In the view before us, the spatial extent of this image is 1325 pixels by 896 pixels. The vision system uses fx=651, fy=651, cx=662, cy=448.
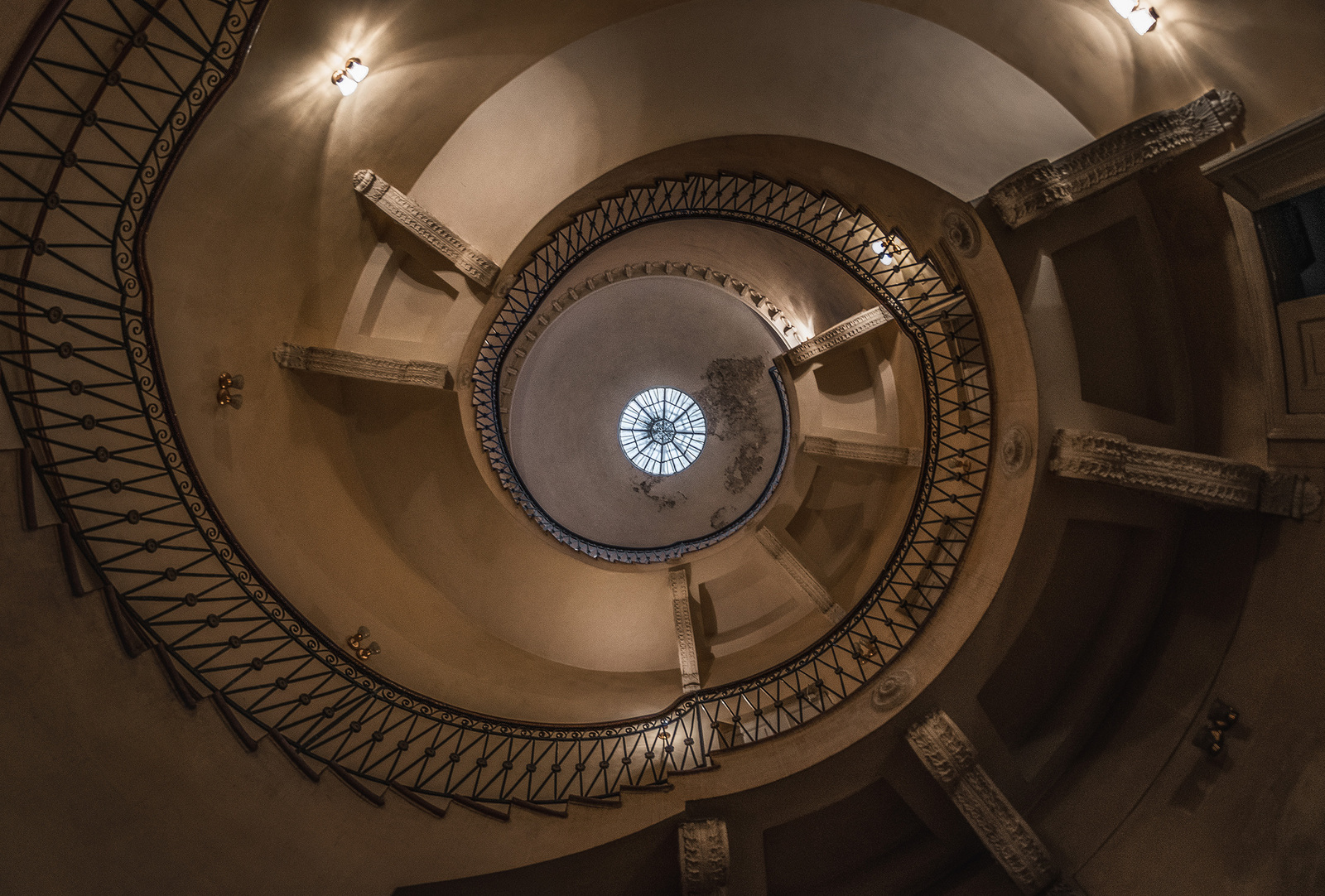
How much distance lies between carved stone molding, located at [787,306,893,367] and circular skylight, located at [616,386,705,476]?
448 centimetres

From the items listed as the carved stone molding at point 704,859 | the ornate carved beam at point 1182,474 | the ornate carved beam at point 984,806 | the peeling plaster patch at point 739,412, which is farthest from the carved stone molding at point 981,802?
the peeling plaster patch at point 739,412

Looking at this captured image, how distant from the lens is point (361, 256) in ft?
30.1

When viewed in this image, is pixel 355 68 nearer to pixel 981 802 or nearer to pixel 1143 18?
pixel 1143 18

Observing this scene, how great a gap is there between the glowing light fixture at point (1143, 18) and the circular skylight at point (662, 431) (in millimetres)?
12625

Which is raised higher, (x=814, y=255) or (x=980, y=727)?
(x=814, y=255)

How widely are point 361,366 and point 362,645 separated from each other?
4.40m

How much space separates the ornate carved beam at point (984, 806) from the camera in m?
7.27

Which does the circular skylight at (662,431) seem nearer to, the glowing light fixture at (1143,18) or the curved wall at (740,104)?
the curved wall at (740,104)

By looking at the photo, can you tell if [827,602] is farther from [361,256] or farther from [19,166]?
[19,166]

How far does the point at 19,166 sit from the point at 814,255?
11.0m

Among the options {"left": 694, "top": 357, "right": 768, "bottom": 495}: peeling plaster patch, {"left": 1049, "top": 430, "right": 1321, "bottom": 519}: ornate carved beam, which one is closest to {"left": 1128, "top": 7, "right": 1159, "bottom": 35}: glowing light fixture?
{"left": 1049, "top": 430, "right": 1321, "bottom": 519}: ornate carved beam

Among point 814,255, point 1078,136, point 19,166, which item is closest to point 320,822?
point 19,166

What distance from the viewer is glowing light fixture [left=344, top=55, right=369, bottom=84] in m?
7.10

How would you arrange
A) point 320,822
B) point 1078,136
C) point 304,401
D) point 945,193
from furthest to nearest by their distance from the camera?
point 304,401 < point 945,193 < point 320,822 < point 1078,136
